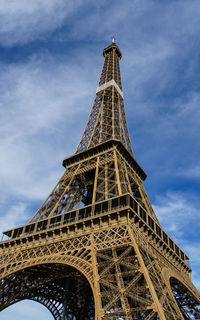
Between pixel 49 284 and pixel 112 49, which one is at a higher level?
pixel 112 49

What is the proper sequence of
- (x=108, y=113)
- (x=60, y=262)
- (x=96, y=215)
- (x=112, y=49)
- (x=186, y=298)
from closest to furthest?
(x=60, y=262) → (x=96, y=215) → (x=186, y=298) → (x=108, y=113) → (x=112, y=49)

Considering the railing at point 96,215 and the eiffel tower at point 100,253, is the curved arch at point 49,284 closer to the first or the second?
the eiffel tower at point 100,253

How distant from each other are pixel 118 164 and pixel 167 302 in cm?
1548

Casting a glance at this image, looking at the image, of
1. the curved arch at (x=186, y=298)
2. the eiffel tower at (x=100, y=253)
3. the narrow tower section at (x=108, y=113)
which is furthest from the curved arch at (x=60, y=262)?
the narrow tower section at (x=108, y=113)

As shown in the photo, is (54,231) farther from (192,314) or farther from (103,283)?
(192,314)

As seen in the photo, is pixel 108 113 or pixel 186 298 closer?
pixel 186 298

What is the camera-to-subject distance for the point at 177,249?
27.7m

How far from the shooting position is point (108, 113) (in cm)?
4056

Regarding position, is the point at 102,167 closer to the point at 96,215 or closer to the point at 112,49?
the point at 96,215

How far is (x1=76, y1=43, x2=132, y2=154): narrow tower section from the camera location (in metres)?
36.1

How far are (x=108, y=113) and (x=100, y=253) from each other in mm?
26079

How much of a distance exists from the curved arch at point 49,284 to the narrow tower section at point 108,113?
15.6m

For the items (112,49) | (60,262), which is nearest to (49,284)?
(60,262)

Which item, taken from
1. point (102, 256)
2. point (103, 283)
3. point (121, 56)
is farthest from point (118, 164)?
point (121, 56)
